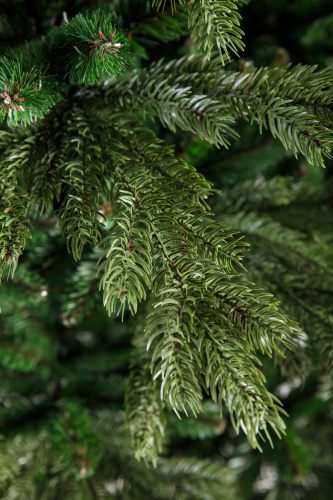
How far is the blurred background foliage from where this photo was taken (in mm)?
501

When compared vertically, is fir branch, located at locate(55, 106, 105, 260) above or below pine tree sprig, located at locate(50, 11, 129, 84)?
below

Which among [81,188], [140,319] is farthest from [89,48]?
[140,319]

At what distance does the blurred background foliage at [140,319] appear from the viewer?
501mm

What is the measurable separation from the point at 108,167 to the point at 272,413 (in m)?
0.27

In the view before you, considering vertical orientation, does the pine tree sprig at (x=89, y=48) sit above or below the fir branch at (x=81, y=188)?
above

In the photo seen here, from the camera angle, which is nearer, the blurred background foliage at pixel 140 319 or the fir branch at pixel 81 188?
the fir branch at pixel 81 188

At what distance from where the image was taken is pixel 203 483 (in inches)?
26.9

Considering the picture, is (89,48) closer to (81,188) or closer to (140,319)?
(81,188)

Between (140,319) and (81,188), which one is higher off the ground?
(81,188)

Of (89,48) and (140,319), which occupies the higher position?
(89,48)

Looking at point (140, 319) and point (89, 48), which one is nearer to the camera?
point (89, 48)

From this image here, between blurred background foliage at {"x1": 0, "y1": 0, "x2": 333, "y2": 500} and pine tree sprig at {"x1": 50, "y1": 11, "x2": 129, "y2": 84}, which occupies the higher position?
pine tree sprig at {"x1": 50, "y1": 11, "x2": 129, "y2": 84}

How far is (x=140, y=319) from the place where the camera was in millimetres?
493

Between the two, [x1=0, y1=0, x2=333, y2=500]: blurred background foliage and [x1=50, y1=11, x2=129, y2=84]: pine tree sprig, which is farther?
[x1=0, y1=0, x2=333, y2=500]: blurred background foliage
